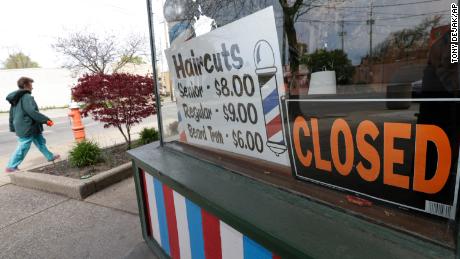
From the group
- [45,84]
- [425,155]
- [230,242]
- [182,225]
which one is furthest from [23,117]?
[45,84]

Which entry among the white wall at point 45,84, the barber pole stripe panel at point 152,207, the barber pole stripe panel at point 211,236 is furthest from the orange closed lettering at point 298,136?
the white wall at point 45,84

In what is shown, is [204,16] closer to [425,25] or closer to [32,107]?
[425,25]

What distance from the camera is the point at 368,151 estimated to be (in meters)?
1.13

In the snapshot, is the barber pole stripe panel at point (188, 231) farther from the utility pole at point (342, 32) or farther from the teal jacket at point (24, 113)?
the teal jacket at point (24, 113)

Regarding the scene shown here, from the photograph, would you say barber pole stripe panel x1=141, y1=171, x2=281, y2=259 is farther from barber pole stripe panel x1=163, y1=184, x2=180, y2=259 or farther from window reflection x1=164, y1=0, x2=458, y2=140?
window reflection x1=164, y1=0, x2=458, y2=140

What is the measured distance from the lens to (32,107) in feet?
18.6

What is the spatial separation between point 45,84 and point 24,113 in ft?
111

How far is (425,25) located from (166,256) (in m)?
2.24

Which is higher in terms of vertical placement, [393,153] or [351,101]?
[351,101]

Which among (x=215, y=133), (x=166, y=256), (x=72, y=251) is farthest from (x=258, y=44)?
(x=72, y=251)

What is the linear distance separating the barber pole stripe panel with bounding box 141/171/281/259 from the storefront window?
335 millimetres

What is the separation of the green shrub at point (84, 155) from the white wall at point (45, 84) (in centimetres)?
3184

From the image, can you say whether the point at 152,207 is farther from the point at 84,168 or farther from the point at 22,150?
the point at 22,150

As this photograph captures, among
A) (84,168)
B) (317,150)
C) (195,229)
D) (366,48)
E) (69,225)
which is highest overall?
(366,48)
